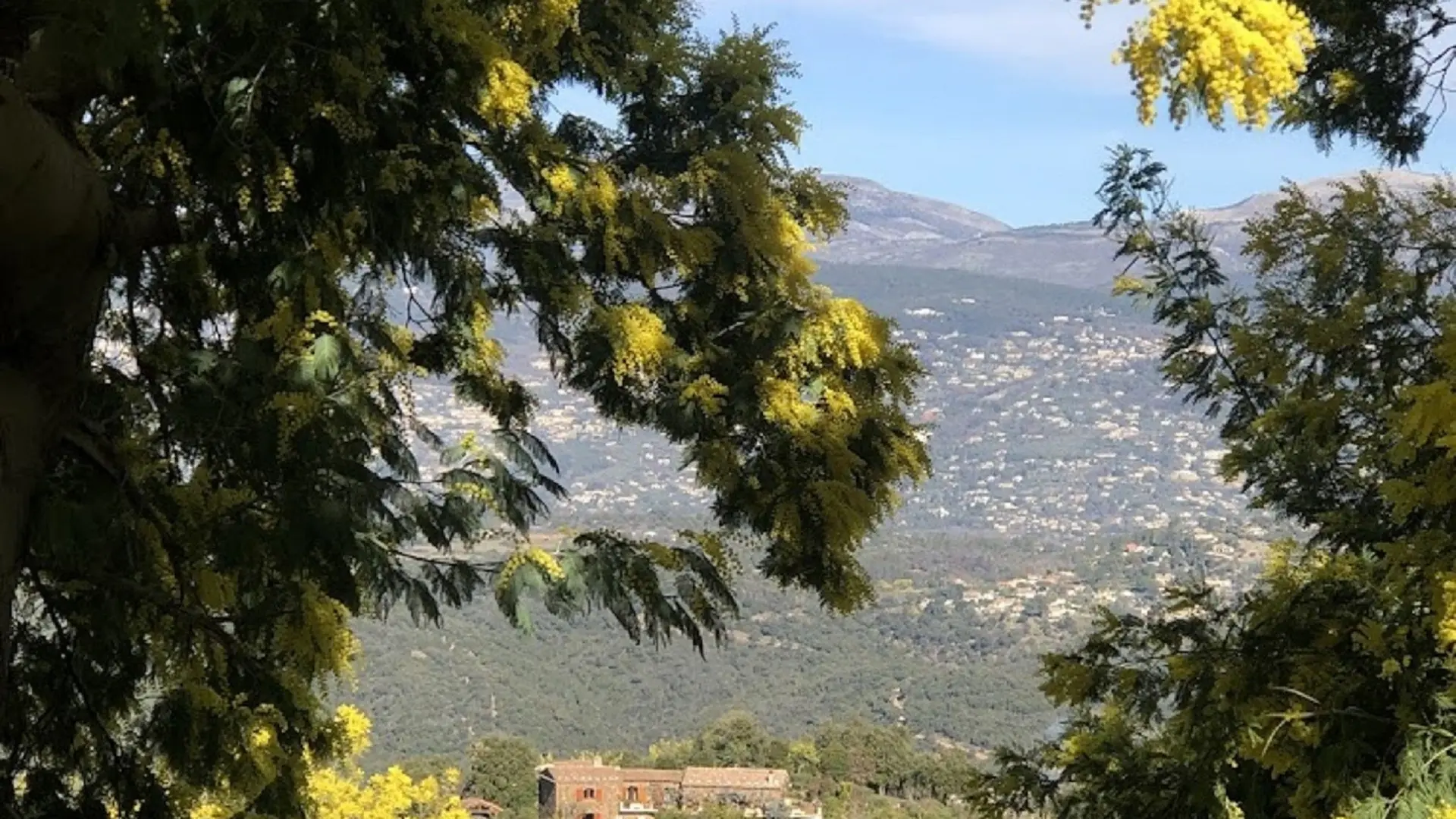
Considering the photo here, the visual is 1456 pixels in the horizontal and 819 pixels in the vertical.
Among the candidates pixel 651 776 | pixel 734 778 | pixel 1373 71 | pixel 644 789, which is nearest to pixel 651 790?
pixel 644 789

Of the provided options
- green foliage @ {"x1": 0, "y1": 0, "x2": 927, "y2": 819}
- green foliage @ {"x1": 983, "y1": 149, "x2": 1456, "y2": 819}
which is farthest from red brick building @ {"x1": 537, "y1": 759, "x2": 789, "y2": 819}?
green foliage @ {"x1": 0, "y1": 0, "x2": 927, "y2": 819}

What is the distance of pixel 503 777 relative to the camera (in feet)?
155

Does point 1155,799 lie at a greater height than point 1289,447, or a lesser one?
lesser

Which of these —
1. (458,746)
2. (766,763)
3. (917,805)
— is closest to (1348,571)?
(917,805)

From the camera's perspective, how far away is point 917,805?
50344 millimetres

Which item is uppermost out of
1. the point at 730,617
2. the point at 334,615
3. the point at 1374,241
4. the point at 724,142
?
the point at 724,142

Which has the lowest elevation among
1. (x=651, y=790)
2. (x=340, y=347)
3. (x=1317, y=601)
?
(x=651, y=790)

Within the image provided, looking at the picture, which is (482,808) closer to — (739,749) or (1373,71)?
→ (739,749)

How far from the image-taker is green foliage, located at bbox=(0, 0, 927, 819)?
11.6 feet

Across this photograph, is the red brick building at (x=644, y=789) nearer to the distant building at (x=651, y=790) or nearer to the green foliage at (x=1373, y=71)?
the distant building at (x=651, y=790)

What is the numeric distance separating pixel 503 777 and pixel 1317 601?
4447 centimetres

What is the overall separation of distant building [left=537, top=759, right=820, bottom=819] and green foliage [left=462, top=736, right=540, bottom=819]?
92cm

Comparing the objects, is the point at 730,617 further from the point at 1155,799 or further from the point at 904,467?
the point at 1155,799

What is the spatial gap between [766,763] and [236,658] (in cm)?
5756
